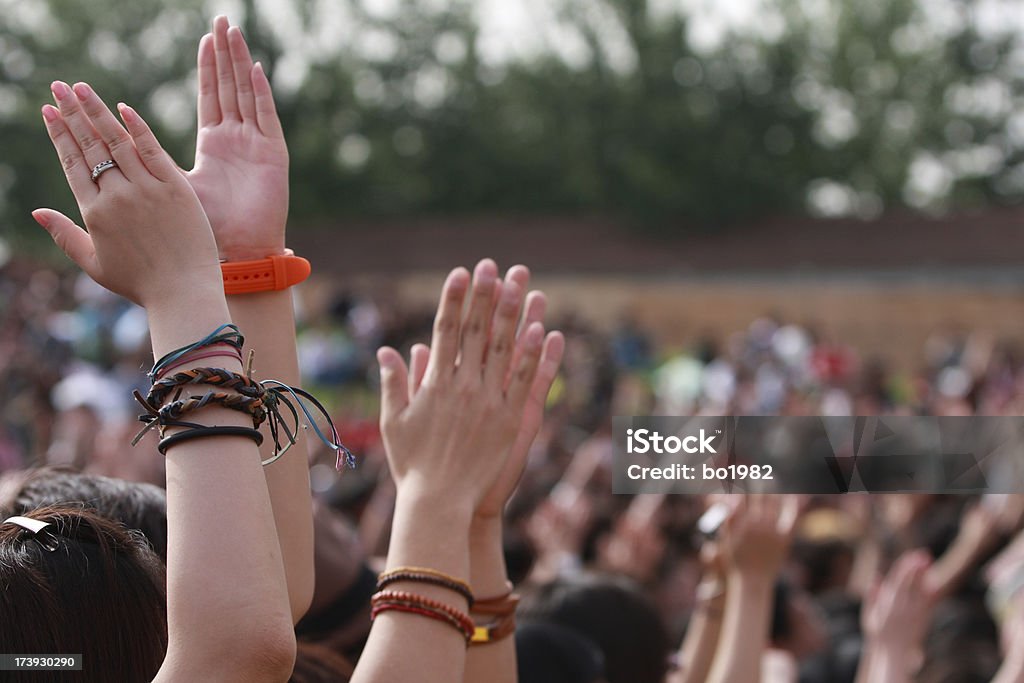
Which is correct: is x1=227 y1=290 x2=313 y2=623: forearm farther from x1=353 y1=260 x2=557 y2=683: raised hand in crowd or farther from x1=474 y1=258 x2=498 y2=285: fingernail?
x1=474 y1=258 x2=498 y2=285: fingernail

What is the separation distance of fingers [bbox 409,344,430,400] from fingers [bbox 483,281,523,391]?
12 cm

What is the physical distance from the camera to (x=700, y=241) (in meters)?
28.0

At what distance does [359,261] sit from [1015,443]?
26.2 meters

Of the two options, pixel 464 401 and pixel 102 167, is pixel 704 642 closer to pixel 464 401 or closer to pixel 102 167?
pixel 464 401

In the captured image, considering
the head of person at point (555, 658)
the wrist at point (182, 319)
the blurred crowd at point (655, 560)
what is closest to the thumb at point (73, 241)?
the wrist at point (182, 319)

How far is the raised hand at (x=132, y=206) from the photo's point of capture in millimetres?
1433

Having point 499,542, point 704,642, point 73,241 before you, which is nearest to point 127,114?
point 73,241

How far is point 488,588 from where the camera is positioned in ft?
6.42

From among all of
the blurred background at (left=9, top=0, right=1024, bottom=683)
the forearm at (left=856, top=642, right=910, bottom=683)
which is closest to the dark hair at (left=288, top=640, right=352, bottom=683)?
the forearm at (left=856, top=642, right=910, bottom=683)

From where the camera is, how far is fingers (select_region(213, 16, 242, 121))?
1.90 metres

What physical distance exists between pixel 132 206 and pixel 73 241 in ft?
0.40

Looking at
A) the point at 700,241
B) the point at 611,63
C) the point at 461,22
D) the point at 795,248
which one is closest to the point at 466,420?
the point at 795,248

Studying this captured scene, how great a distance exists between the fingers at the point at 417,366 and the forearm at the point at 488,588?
272 millimetres

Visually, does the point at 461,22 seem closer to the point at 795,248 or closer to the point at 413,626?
the point at 795,248
